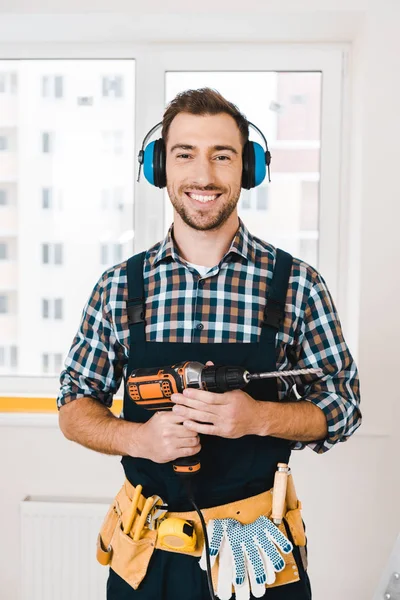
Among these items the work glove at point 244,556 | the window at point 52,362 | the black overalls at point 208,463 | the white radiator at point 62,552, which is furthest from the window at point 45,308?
the work glove at point 244,556

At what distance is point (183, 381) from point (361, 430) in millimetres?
1224

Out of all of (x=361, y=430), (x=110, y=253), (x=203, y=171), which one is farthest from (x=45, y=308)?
(x=203, y=171)

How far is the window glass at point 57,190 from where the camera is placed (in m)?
2.53

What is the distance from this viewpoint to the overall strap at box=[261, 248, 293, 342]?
133 cm

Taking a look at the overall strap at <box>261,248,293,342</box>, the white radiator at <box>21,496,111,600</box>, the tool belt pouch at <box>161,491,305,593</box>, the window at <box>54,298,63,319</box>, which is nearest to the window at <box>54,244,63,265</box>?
the window at <box>54,298,63,319</box>

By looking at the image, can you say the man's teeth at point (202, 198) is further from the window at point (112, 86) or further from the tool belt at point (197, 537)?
the window at point (112, 86)

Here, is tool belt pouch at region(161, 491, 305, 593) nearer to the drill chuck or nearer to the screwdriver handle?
the screwdriver handle

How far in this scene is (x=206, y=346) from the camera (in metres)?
1.34

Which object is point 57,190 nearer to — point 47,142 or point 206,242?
point 47,142

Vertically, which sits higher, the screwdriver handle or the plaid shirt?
the plaid shirt

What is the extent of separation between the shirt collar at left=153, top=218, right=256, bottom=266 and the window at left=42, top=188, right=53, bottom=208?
4.09 feet

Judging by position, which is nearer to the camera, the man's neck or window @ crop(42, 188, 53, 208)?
the man's neck

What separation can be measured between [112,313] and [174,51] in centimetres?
144

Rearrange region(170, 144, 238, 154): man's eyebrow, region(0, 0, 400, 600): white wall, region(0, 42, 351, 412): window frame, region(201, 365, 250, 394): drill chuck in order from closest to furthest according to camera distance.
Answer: region(201, 365, 250, 394): drill chuck → region(170, 144, 238, 154): man's eyebrow → region(0, 0, 400, 600): white wall → region(0, 42, 351, 412): window frame
